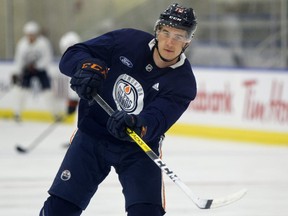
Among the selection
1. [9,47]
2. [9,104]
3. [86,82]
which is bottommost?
[9,104]

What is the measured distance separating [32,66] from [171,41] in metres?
7.80

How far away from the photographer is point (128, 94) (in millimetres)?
3316

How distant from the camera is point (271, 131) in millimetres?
8531

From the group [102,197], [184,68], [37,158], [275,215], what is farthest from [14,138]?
[184,68]

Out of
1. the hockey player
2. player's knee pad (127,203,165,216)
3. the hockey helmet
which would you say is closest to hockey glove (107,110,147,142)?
the hockey player

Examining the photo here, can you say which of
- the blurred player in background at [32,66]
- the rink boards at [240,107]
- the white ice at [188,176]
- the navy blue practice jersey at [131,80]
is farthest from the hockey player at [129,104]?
the blurred player in background at [32,66]

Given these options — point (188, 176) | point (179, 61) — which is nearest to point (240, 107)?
point (188, 176)

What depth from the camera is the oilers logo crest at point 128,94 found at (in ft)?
10.9

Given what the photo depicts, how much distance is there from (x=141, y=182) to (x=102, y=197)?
2.29 m

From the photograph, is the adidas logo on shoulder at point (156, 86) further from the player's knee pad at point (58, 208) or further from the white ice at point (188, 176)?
the white ice at point (188, 176)

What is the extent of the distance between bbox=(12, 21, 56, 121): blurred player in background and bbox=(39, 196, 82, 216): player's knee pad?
7.59 m

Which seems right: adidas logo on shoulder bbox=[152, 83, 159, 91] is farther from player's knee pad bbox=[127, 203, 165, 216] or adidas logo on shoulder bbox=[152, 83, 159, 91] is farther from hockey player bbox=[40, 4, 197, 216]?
player's knee pad bbox=[127, 203, 165, 216]

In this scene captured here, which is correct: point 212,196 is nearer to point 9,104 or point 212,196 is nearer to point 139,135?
point 139,135

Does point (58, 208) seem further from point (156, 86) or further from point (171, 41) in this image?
point (171, 41)
